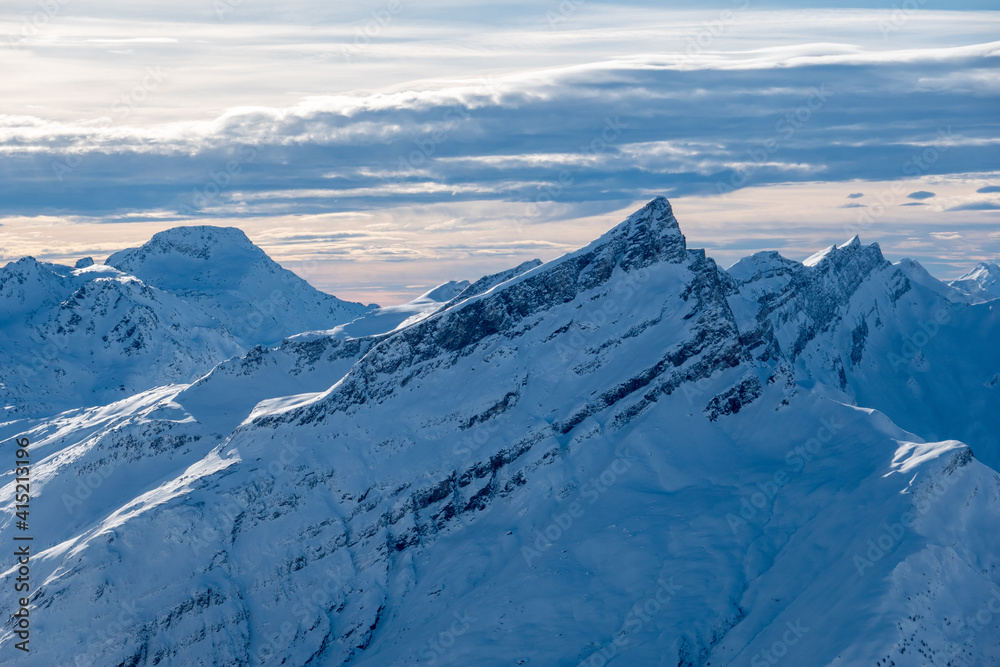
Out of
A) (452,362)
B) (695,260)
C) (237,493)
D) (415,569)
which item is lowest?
(415,569)

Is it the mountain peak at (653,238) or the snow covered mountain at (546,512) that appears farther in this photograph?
the mountain peak at (653,238)

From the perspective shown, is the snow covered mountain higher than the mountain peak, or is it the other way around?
the mountain peak

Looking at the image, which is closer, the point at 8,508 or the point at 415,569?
the point at 415,569

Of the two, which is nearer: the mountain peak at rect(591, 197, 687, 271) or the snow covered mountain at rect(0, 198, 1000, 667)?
the snow covered mountain at rect(0, 198, 1000, 667)

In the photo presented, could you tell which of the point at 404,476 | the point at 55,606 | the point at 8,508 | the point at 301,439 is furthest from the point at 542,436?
the point at 8,508

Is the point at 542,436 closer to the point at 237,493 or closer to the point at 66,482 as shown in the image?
the point at 237,493

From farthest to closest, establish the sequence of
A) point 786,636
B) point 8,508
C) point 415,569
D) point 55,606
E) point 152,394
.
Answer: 1. point 152,394
2. point 8,508
3. point 415,569
4. point 55,606
5. point 786,636

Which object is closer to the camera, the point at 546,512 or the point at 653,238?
the point at 546,512

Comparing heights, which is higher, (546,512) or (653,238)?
(653,238)
